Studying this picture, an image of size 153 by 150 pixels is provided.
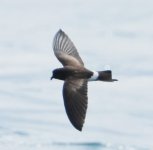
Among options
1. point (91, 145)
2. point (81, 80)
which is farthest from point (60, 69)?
point (91, 145)

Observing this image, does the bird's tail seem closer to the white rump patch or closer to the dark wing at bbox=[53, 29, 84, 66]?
the white rump patch

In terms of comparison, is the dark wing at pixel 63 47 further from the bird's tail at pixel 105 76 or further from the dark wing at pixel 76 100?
the dark wing at pixel 76 100

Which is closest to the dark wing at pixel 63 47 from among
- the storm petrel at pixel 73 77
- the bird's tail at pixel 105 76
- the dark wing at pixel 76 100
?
the storm petrel at pixel 73 77

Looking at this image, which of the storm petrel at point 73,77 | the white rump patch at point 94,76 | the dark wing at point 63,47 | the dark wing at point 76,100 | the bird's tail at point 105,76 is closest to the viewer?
the dark wing at point 76,100

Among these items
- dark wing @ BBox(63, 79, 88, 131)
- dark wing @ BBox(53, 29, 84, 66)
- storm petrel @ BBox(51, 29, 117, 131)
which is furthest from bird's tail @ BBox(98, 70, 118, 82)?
dark wing @ BBox(53, 29, 84, 66)

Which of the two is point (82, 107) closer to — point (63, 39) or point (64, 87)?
point (64, 87)

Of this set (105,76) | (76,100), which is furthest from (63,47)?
(76,100)

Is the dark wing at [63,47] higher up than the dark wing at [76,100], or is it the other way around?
the dark wing at [63,47]
